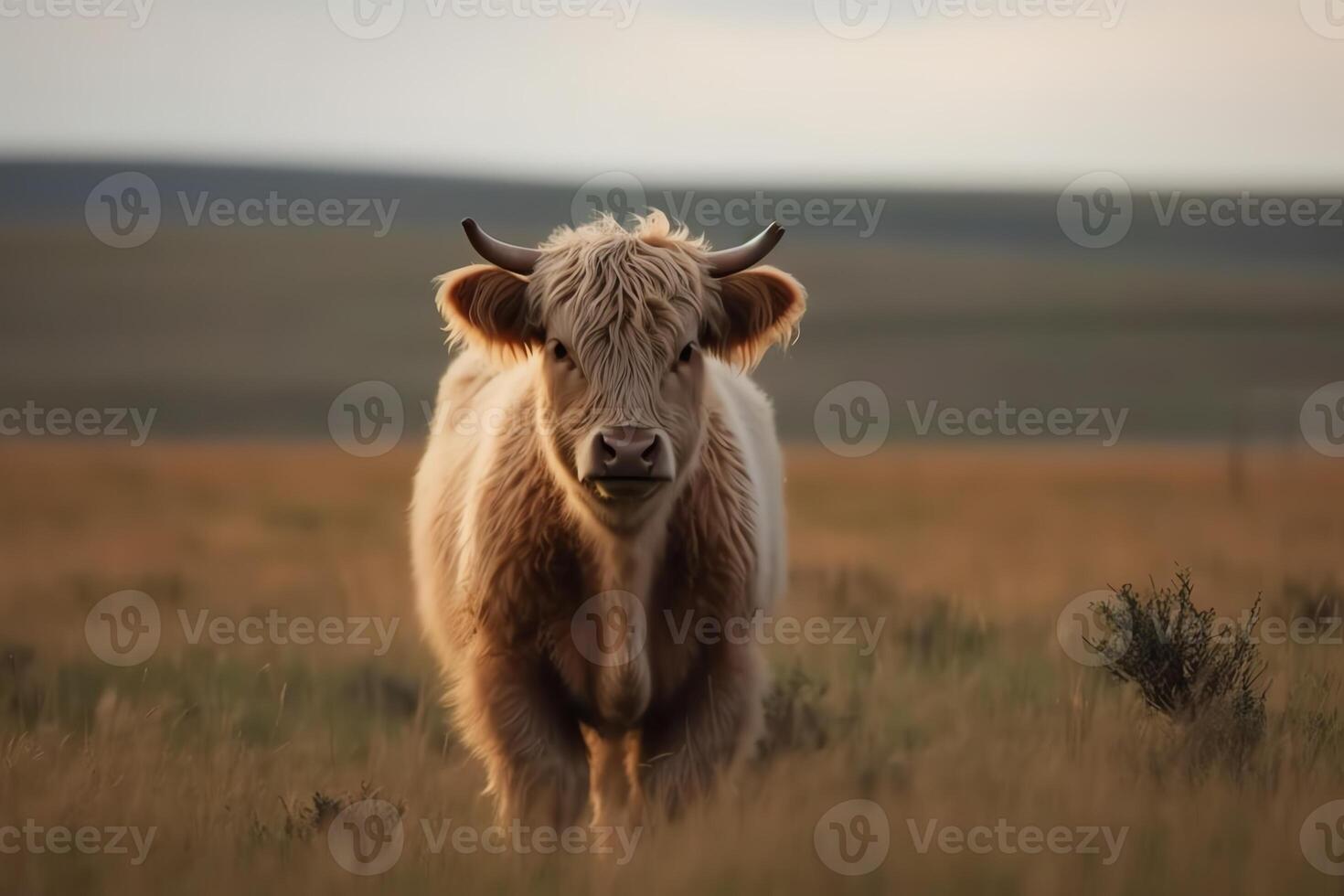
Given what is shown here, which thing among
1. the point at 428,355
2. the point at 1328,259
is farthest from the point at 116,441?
the point at 1328,259

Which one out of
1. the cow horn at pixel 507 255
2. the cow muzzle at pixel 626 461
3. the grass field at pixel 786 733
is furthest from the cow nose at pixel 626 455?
the grass field at pixel 786 733

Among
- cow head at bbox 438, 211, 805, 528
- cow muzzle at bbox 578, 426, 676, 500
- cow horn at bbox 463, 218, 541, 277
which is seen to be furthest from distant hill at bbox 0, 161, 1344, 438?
cow muzzle at bbox 578, 426, 676, 500

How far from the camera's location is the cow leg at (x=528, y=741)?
5.68 meters

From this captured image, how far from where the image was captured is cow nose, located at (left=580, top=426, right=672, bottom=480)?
5.21 m

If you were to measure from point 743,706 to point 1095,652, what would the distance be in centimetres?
232

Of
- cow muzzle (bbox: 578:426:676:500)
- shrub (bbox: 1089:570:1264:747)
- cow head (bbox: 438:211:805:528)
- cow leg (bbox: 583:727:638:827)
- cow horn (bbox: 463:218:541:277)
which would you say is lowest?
cow leg (bbox: 583:727:638:827)

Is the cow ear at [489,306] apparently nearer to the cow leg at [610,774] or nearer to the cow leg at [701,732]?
the cow leg at [701,732]

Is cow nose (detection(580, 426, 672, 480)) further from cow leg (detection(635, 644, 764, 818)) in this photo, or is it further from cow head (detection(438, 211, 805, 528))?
cow leg (detection(635, 644, 764, 818))

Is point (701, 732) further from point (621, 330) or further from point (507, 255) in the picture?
point (507, 255)

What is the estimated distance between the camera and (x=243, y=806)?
568 centimetres

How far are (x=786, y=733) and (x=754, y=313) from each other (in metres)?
1.98

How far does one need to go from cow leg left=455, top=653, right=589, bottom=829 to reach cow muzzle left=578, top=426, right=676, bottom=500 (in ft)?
2.83

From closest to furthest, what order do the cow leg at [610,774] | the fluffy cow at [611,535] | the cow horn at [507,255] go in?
the fluffy cow at [611,535], the cow horn at [507,255], the cow leg at [610,774]

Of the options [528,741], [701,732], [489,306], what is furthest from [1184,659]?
[489,306]
